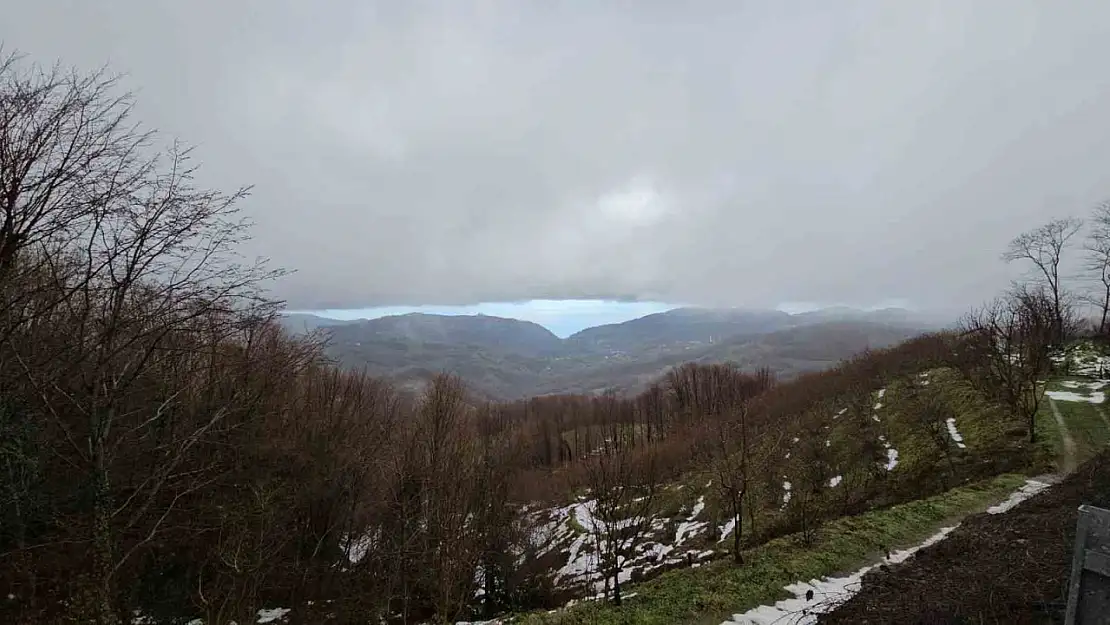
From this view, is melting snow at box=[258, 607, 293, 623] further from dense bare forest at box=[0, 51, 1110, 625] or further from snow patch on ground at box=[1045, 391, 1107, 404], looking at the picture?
snow patch on ground at box=[1045, 391, 1107, 404]

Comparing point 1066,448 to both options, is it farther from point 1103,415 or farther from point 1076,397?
point 1076,397

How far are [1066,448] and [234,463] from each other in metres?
33.4

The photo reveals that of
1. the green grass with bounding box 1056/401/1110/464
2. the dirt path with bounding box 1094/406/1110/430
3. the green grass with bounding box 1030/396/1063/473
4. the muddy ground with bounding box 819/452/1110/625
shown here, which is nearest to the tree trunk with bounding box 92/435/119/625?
the muddy ground with bounding box 819/452/1110/625

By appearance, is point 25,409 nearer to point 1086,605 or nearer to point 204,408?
point 204,408

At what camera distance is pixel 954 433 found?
27.0 meters

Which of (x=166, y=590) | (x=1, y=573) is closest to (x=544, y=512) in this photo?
(x=166, y=590)

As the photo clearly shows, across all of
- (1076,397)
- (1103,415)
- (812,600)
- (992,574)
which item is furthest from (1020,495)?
(1076,397)

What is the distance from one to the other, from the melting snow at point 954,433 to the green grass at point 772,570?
29.2ft

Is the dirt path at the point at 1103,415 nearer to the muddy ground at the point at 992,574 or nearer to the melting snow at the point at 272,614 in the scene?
the muddy ground at the point at 992,574

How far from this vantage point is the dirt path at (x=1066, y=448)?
17.7m

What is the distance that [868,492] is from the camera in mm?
23391

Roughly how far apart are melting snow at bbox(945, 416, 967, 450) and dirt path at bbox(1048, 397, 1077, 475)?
3.75 metres

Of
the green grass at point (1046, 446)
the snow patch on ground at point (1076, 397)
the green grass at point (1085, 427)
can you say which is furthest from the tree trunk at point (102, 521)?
the snow patch on ground at point (1076, 397)

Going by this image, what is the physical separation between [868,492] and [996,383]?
1198cm
